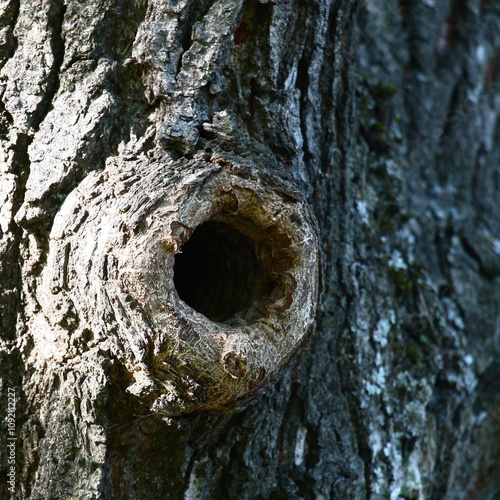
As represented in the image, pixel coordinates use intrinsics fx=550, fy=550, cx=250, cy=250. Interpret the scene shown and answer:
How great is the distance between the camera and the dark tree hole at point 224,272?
5.78ft

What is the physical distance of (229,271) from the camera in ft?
6.48

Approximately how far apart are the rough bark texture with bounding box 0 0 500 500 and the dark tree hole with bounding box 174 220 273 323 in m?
0.01

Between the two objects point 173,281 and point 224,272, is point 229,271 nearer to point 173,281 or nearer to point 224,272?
point 224,272

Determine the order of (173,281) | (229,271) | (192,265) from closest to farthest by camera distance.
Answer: (173,281) < (229,271) < (192,265)

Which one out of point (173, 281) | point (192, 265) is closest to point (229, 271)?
point (192, 265)

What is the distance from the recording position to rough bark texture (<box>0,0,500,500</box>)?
5.01ft

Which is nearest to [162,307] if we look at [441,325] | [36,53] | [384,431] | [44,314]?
[44,314]

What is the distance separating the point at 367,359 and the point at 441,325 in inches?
19.1

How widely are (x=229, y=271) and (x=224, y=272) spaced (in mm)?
25

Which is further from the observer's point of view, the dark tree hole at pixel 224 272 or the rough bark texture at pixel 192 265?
the dark tree hole at pixel 224 272

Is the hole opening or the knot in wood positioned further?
the hole opening

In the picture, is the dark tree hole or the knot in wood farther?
the dark tree hole

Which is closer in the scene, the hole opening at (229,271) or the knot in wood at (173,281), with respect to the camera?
the knot in wood at (173,281)

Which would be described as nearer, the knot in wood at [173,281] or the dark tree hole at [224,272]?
the knot in wood at [173,281]
